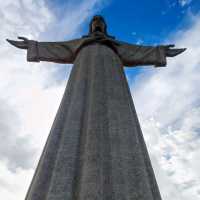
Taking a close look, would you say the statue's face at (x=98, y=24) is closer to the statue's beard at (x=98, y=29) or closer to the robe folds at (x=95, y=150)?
the statue's beard at (x=98, y=29)

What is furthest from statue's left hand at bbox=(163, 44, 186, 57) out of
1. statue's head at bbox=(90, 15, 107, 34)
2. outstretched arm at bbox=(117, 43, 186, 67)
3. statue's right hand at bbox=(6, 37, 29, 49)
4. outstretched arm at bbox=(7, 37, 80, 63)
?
statue's right hand at bbox=(6, 37, 29, 49)

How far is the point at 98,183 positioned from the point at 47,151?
653mm

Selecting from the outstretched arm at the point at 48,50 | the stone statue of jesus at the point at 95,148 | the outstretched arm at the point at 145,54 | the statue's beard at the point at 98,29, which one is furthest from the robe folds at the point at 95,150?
the statue's beard at the point at 98,29

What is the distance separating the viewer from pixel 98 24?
594cm

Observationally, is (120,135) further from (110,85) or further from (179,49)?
(179,49)

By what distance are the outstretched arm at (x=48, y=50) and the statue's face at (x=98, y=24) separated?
0.70 metres

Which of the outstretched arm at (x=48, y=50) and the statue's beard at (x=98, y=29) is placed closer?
the outstretched arm at (x=48, y=50)

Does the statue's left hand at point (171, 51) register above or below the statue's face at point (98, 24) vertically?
below

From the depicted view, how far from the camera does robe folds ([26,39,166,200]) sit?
2020 millimetres

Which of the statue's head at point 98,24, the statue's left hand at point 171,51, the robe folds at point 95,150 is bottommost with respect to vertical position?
the robe folds at point 95,150

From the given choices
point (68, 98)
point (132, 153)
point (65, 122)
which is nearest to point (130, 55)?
point (68, 98)

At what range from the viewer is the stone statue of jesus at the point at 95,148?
6.64 ft

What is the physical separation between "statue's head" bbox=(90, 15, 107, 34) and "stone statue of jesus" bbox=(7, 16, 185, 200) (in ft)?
5.89

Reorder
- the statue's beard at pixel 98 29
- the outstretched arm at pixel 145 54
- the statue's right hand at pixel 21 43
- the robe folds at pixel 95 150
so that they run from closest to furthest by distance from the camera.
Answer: the robe folds at pixel 95 150 < the statue's right hand at pixel 21 43 < the outstretched arm at pixel 145 54 < the statue's beard at pixel 98 29
